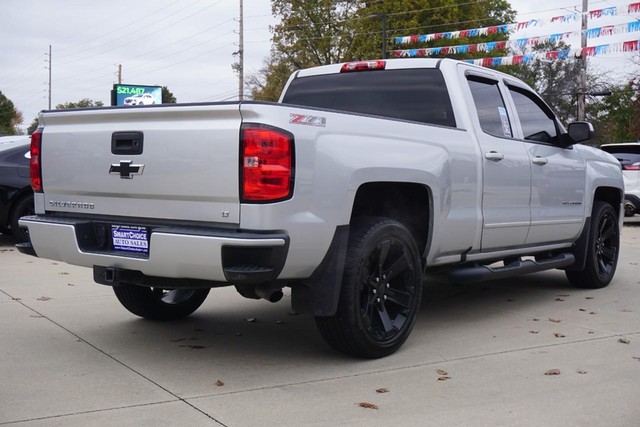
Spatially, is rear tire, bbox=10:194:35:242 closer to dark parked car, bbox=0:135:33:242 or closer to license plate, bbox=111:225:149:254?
dark parked car, bbox=0:135:33:242

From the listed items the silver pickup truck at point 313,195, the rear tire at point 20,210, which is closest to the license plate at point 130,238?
the silver pickup truck at point 313,195

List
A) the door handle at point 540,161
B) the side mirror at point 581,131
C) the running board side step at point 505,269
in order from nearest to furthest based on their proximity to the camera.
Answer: the running board side step at point 505,269, the door handle at point 540,161, the side mirror at point 581,131

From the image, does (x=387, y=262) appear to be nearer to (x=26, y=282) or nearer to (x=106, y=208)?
(x=106, y=208)

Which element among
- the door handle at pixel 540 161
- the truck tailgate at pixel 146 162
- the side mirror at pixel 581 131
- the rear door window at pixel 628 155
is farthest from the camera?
the rear door window at pixel 628 155

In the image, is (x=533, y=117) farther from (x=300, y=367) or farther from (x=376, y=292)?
(x=300, y=367)

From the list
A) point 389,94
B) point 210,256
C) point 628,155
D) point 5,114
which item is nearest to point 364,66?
point 389,94

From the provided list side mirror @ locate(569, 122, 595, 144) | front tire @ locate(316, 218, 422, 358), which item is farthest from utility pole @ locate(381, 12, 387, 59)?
front tire @ locate(316, 218, 422, 358)

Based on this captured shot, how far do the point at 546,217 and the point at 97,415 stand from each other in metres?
4.37

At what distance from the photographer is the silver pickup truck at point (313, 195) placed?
4.30 m

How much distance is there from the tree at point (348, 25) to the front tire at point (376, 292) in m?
38.9

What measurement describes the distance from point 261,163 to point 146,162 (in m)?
0.78

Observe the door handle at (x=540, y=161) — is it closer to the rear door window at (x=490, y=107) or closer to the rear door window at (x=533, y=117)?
the rear door window at (x=533, y=117)

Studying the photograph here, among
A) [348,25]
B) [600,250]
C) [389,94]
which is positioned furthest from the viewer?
[348,25]

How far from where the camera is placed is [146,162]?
15.1ft
